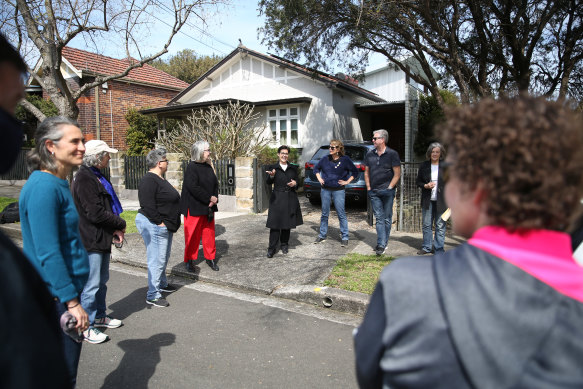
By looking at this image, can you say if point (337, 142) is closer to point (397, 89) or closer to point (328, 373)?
point (328, 373)

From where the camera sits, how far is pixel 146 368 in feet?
11.3

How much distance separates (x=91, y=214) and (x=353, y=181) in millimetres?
7643

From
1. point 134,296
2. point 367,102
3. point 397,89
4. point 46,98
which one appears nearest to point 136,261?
point 134,296

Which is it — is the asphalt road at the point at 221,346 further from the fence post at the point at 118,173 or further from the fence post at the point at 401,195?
the fence post at the point at 118,173

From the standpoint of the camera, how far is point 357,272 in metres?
5.68

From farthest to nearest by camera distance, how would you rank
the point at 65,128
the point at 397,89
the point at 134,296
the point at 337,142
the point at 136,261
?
1. the point at 397,89
2. the point at 337,142
3. the point at 136,261
4. the point at 134,296
5. the point at 65,128

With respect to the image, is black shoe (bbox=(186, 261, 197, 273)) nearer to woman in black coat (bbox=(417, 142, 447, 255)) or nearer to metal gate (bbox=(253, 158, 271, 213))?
woman in black coat (bbox=(417, 142, 447, 255))

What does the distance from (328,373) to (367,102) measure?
58.9ft

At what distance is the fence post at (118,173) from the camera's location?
47.3 feet

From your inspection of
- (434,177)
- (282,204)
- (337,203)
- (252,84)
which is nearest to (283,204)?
(282,204)

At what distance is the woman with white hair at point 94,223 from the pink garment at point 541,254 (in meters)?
3.63

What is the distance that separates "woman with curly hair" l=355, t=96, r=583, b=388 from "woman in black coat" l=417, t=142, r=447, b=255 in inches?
209

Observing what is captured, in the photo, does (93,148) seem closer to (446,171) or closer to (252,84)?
(446,171)

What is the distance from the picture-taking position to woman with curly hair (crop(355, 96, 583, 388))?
93 centimetres
